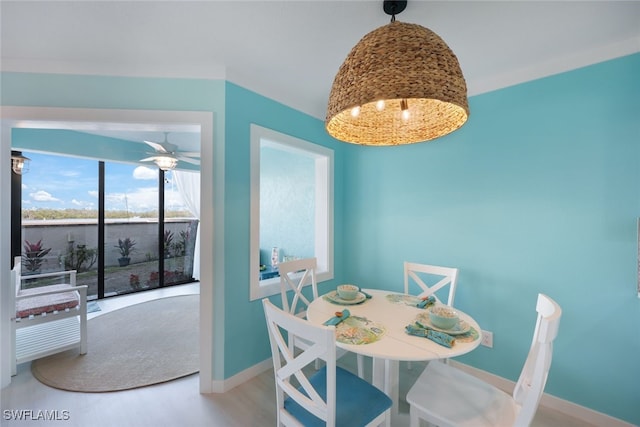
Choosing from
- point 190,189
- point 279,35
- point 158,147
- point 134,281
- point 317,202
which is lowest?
point 134,281

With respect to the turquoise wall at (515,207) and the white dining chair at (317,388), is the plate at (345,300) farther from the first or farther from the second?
the turquoise wall at (515,207)

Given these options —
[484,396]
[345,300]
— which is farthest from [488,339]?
[345,300]

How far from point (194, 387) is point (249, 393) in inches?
17.8

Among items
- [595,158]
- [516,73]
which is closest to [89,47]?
[516,73]

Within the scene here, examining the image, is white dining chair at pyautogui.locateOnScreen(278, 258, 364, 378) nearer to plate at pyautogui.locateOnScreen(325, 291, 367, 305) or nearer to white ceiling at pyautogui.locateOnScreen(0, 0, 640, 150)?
plate at pyautogui.locateOnScreen(325, 291, 367, 305)

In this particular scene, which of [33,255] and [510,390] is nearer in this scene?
[510,390]

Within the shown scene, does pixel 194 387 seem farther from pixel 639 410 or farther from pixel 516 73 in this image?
pixel 516 73

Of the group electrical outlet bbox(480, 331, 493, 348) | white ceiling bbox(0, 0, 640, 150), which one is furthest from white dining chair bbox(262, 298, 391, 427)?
white ceiling bbox(0, 0, 640, 150)

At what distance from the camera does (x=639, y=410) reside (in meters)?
1.50

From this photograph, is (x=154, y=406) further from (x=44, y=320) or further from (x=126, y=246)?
(x=126, y=246)

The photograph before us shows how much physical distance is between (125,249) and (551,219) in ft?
18.1

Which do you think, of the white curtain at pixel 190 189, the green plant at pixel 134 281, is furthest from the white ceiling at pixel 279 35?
the green plant at pixel 134 281

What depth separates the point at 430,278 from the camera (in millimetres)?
2268

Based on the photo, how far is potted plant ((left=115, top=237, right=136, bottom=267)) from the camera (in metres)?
4.07
